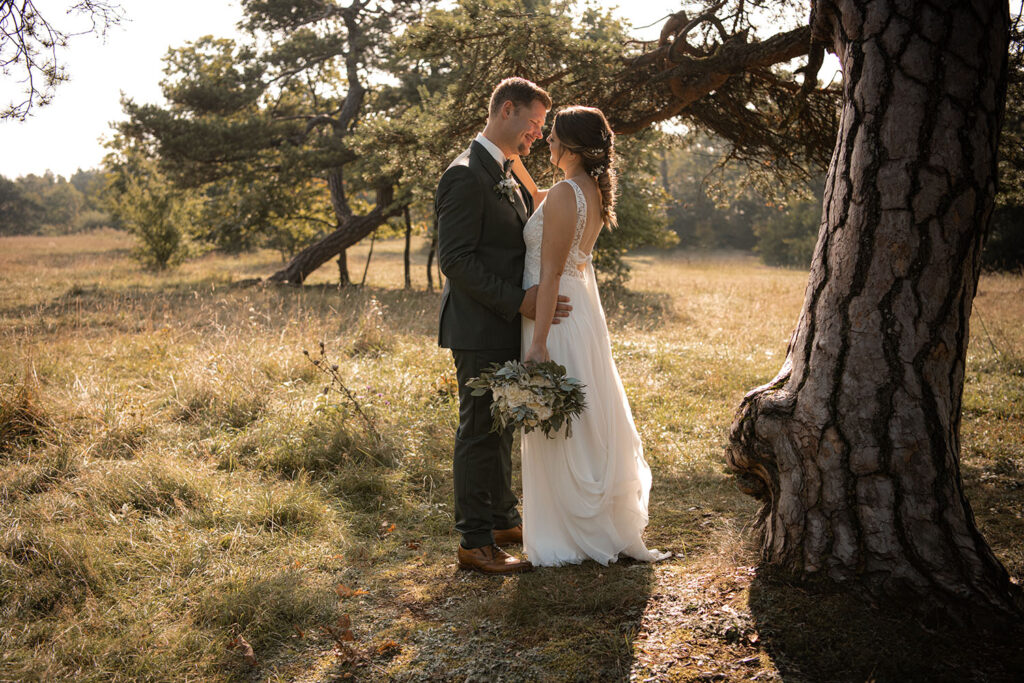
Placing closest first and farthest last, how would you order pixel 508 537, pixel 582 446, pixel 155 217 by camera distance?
pixel 582 446
pixel 508 537
pixel 155 217

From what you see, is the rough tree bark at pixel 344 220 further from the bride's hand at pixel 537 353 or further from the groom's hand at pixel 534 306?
the bride's hand at pixel 537 353

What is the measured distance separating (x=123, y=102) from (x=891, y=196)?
573 inches

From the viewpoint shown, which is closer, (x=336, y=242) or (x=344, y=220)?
(x=336, y=242)

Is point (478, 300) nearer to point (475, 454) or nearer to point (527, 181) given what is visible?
point (475, 454)

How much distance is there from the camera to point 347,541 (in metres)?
3.90

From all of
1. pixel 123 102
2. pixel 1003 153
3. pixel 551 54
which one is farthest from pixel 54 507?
pixel 123 102

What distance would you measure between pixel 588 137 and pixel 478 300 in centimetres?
96

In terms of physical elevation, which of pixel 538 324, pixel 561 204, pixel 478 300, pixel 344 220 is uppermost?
pixel 344 220

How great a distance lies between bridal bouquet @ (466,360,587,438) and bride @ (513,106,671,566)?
157mm

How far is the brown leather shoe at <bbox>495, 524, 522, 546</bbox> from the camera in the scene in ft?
12.6

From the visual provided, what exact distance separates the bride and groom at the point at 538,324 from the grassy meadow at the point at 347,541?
0.24 m

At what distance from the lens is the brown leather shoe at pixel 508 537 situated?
12.6ft

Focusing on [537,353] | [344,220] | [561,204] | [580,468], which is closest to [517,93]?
[561,204]

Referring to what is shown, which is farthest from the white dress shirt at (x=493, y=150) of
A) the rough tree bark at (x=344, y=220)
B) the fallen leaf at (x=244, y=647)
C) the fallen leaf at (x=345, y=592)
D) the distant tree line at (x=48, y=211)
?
the distant tree line at (x=48, y=211)
